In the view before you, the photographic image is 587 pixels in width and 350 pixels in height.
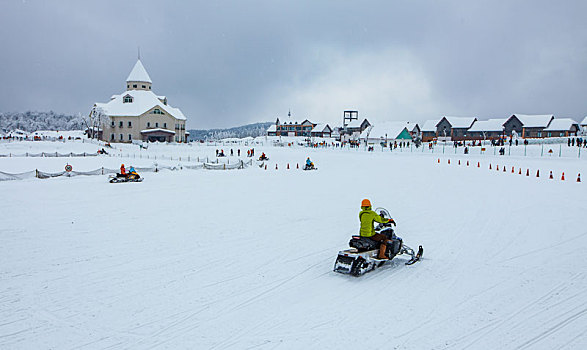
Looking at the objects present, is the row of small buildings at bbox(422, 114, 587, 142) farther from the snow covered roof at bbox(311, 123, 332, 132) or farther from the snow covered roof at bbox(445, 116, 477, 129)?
the snow covered roof at bbox(311, 123, 332, 132)

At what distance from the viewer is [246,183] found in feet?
84.4

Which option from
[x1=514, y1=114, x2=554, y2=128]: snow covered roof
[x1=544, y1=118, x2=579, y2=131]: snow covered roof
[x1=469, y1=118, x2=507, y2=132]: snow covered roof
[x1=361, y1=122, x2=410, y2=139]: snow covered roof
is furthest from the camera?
[x1=361, y1=122, x2=410, y2=139]: snow covered roof

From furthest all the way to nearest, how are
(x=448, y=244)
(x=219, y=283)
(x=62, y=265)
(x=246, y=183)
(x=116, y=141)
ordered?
(x=116, y=141) < (x=246, y=183) < (x=448, y=244) < (x=62, y=265) < (x=219, y=283)

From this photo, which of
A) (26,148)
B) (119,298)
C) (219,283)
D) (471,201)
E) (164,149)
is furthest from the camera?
(164,149)

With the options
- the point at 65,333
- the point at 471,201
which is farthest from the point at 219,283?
→ the point at 471,201

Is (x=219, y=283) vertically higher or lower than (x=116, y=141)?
lower

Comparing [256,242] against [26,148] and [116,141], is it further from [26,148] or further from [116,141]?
[116,141]

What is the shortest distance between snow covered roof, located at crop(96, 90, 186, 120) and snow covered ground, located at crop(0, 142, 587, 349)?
66251 mm

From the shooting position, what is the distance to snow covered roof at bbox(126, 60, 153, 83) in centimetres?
8800

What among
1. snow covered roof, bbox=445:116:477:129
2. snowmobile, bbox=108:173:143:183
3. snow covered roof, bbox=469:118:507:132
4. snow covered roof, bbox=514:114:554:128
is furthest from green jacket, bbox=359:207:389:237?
snow covered roof, bbox=445:116:477:129

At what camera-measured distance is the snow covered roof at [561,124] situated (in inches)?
3066

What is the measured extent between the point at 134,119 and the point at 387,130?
2165 inches

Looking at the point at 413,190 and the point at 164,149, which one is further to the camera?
the point at 164,149

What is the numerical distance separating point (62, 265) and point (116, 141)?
77.2m
